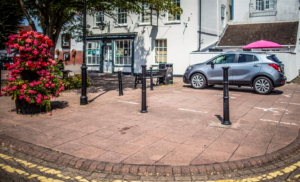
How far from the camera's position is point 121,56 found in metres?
22.1

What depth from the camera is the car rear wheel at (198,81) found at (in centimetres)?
1223

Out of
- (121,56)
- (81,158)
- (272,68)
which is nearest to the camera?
(81,158)

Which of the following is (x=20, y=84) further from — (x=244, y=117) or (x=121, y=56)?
(x=121, y=56)

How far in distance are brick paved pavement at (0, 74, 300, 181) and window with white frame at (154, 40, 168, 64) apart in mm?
12225

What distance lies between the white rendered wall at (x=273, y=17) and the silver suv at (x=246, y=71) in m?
12.2

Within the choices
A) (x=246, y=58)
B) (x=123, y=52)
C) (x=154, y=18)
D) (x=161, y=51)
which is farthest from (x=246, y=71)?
(x=123, y=52)

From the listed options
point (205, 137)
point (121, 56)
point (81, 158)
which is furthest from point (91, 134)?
point (121, 56)

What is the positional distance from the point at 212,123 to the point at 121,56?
55.1 ft

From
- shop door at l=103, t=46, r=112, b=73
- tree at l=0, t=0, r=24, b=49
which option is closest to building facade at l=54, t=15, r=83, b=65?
shop door at l=103, t=46, r=112, b=73

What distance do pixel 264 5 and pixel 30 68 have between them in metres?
21.0

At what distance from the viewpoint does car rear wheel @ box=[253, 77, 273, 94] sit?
35.0ft

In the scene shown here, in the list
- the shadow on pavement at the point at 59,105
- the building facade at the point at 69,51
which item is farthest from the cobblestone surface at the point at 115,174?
the building facade at the point at 69,51

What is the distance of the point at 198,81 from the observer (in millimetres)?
12359

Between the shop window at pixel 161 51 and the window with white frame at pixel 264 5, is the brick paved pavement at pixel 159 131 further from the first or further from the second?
the window with white frame at pixel 264 5
